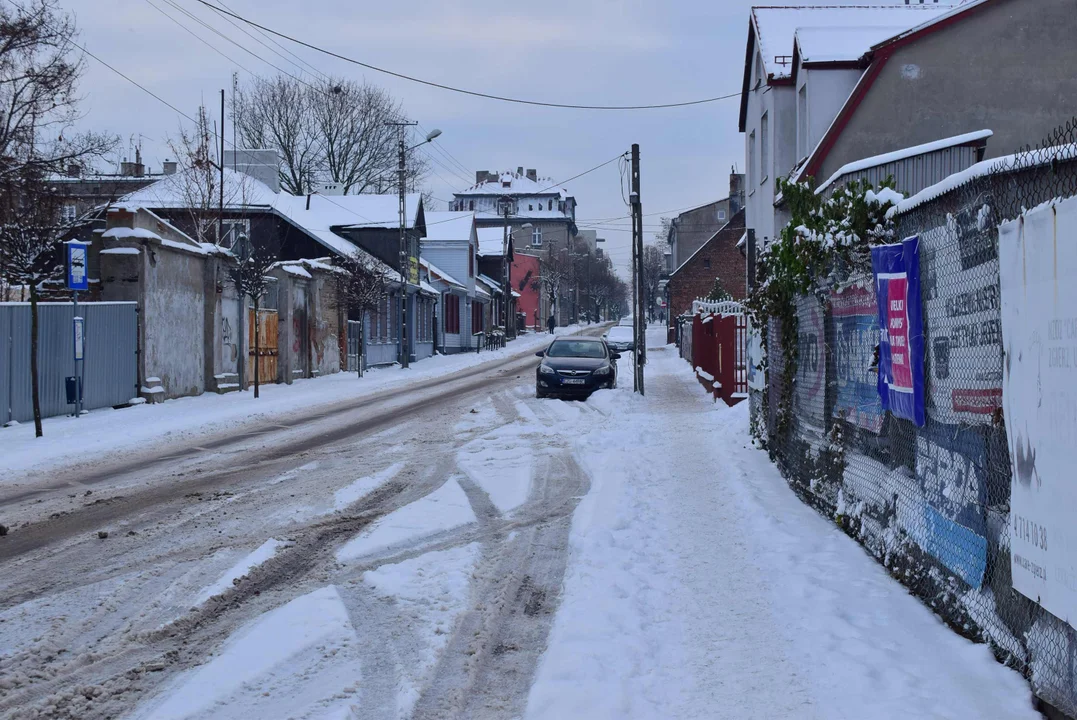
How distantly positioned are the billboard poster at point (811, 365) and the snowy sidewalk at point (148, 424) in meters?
8.37

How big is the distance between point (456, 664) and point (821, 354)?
4.94 meters

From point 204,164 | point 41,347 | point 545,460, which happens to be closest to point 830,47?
point 545,460

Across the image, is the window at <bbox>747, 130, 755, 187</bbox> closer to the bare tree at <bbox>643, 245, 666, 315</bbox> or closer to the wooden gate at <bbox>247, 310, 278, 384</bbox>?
the wooden gate at <bbox>247, 310, 278, 384</bbox>

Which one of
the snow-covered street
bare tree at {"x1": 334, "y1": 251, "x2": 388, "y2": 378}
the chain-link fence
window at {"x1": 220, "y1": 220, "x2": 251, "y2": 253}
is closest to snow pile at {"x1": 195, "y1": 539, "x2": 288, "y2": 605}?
the snow-covered street

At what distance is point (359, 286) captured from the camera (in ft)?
106

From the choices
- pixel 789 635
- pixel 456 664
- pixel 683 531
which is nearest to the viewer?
pixel 456 664

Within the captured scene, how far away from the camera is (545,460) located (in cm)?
1191

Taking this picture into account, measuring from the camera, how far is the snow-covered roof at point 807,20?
69.5ft

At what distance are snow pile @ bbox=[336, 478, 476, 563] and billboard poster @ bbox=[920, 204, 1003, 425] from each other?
156 inches

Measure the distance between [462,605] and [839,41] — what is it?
57.8ft

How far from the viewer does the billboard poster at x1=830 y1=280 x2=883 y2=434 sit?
6684 millimetres

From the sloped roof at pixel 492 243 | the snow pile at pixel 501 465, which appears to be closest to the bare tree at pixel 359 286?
the snow pile at pixel 501 465

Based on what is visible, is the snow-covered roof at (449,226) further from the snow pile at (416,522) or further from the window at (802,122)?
the snow pile at (416,522)

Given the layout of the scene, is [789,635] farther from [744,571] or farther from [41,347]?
[41,347]
